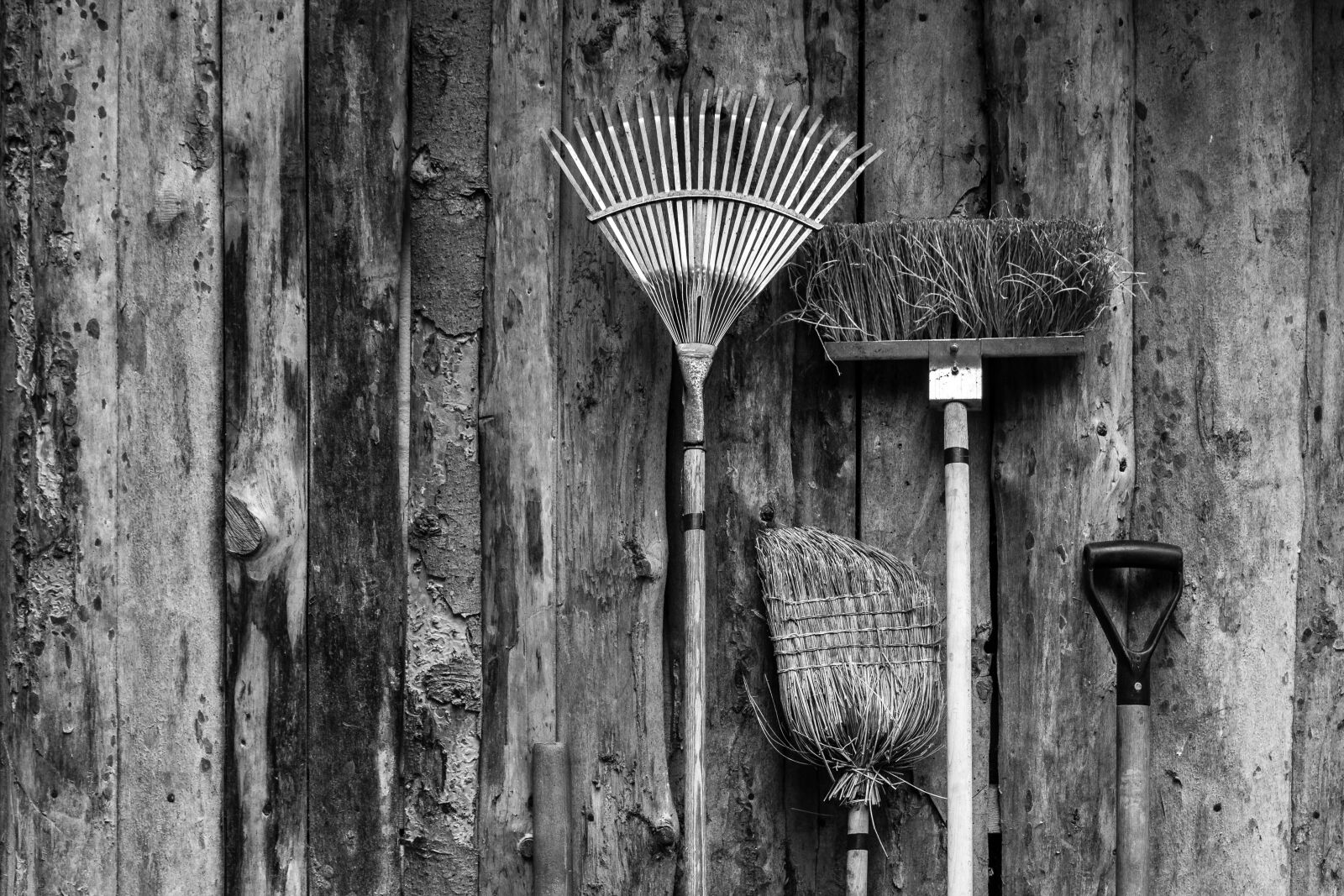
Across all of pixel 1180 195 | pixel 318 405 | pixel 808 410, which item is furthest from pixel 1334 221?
pixel 318 405

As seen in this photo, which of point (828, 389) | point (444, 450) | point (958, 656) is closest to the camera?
point (958, 656)

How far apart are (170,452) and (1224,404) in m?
2.00

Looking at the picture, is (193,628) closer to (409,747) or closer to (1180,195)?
(409,747)

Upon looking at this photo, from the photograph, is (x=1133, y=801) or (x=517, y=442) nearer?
(x=1133, y=801)

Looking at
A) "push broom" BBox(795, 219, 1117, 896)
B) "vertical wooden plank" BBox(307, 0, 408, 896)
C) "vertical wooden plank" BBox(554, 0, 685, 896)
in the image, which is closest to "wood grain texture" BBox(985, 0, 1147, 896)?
"push broom" BBox(795, 219, 1117, 896)

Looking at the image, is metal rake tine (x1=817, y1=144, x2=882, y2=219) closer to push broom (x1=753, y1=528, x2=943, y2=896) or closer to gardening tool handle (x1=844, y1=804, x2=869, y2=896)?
push broom (x1=753, y1=528, x2=943, y2=896)

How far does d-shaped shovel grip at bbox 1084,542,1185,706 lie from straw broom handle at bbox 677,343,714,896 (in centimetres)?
72

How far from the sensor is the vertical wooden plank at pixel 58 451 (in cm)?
256

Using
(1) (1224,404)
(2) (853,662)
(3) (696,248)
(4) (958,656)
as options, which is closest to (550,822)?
(2) (853,662)

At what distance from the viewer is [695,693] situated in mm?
2520

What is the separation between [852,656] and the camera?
2.54m

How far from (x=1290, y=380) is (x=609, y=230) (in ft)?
4.37

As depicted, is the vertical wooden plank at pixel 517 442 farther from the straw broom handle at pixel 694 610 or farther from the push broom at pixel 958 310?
the push broom at pixel 958 310

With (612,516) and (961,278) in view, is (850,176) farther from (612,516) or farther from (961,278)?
(612,516)
